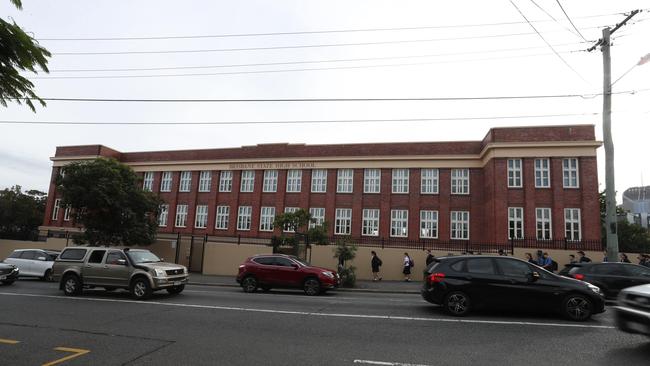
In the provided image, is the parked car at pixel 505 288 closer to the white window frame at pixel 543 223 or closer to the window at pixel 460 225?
the white window frame at pixel 543 223

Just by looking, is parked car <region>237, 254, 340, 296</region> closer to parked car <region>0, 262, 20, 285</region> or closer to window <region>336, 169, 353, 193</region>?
parked car <region>0, 262, 20, 285</region>

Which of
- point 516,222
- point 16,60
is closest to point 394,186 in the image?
point 516,222

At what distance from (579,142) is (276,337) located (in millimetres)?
27672

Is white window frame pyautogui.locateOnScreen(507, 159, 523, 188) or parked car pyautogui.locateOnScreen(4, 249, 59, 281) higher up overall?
white window frame pyautogui.locateOnScreen(507, 159, 523, 188)

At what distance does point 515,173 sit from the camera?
28.8 m

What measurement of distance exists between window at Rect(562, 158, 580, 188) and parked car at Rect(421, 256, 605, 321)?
21.5 metres

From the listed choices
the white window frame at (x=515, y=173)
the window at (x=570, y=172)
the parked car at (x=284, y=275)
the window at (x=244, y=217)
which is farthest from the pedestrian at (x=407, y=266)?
the window at (x=244, y=217)

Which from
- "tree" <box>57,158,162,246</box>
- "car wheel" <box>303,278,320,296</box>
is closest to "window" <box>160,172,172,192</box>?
"tree" <box>57,158,162,246</box>

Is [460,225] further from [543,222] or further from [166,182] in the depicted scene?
[166,182]

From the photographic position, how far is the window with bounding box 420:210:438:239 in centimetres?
3181

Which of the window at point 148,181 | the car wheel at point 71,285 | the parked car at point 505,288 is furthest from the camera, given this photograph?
the window at point 148,181

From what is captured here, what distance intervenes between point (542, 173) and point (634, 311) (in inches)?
966

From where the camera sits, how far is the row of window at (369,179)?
93.1ft

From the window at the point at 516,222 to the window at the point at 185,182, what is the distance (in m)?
29.0
